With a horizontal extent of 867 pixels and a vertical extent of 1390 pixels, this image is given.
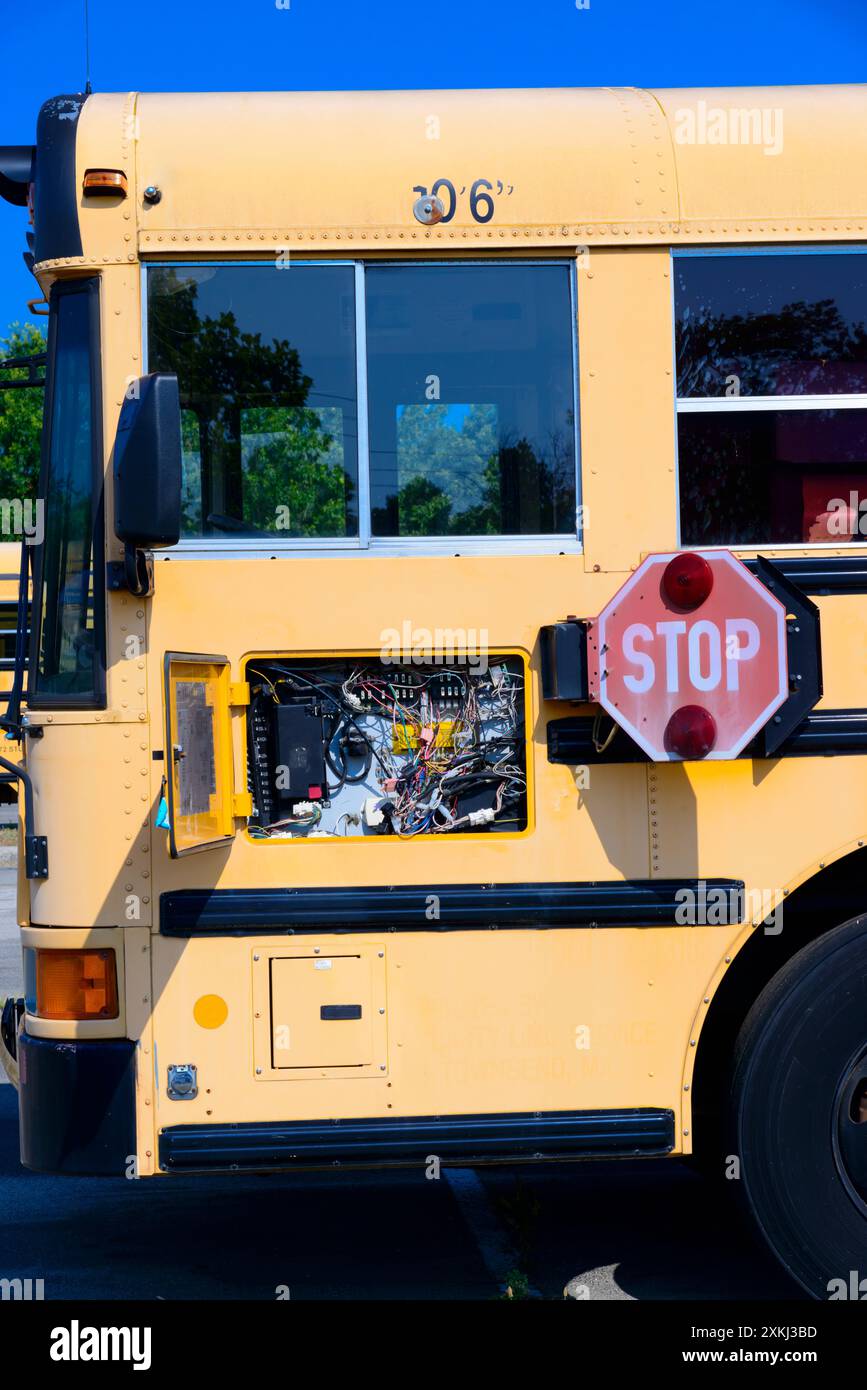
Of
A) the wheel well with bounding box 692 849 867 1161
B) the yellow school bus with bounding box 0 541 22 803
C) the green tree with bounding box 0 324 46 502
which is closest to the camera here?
the wheel well with bounding box 692 849 867 1161

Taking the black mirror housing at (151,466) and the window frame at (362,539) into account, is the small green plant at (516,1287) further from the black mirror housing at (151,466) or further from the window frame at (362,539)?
the black mirror housing at (151,466)

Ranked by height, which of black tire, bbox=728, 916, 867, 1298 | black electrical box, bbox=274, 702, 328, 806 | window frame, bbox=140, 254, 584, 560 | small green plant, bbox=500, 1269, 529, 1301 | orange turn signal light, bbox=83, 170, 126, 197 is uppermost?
orange turn signal light, bbox=83, 170, 126, 197

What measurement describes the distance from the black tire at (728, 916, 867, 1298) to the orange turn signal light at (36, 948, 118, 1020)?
5.62 ft

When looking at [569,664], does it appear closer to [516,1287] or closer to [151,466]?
[151,466]

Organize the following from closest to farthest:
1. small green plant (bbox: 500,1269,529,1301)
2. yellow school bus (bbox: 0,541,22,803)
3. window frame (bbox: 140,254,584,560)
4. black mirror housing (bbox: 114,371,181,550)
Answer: black mirror housing (bbox: 114,371,181,550) → window frame (bbox: 140,254,584,560) → small green plant (bbox: 500,1269,529,1301) → yellow school bus (bbox: 0,541,22,803)

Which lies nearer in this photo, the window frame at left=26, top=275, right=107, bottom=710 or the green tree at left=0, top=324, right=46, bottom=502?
the window frame at left=26, top=275, right=107, bottom=710

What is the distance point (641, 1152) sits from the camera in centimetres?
363

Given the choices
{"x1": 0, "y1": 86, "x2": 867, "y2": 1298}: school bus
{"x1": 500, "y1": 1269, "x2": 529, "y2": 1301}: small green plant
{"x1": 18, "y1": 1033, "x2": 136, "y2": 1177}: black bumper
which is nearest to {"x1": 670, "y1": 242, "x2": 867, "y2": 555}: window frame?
{"x1": 0, "y1": 86, "x2": 867, "y2": 1298}: school bus

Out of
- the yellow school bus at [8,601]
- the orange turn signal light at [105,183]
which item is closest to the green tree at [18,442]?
the yellow school bus at [8,601]

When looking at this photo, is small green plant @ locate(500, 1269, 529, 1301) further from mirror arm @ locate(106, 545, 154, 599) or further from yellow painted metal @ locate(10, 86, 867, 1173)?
mirror arm @ locate(106, 545, 154, 599)

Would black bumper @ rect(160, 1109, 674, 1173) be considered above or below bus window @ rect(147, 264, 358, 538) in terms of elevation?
below

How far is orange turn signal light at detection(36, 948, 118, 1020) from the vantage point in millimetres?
3584
